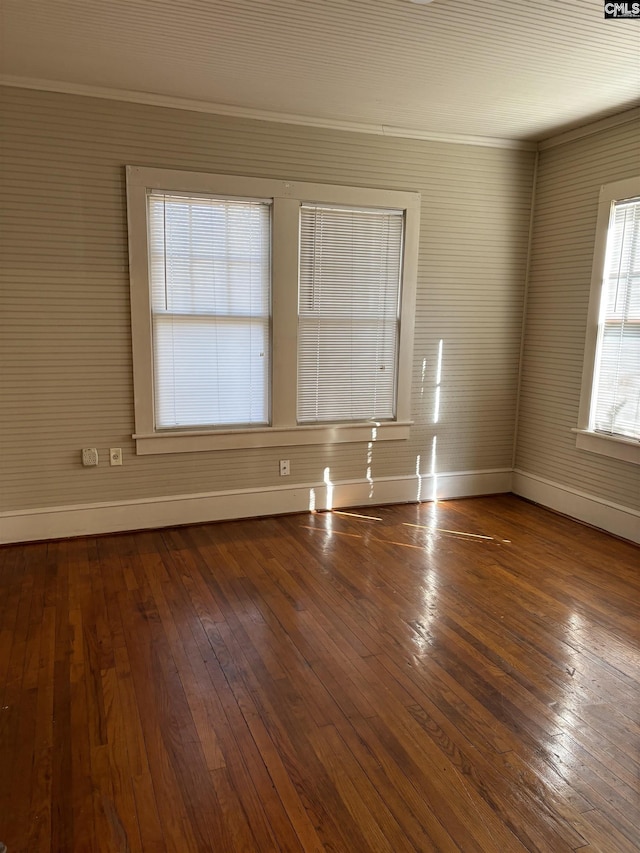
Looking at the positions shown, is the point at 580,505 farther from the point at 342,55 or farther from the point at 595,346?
the point at 342,55

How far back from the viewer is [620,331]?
160 inches

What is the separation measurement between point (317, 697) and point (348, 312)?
2.88m

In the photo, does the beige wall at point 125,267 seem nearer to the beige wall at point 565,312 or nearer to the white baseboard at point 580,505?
the beige wall at point 565,312

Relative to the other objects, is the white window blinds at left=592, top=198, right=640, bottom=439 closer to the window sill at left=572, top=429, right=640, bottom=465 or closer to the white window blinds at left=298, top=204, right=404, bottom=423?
the window sill at left=572, top=429, right=640, bottom=465

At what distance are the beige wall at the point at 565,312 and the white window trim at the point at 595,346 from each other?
0.21ft

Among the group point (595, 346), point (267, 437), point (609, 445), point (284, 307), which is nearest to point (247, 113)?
point (284, 307)

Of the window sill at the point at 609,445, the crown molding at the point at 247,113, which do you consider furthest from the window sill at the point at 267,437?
the crown molding at the point at 247,113

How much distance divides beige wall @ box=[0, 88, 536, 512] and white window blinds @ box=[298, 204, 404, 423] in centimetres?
24

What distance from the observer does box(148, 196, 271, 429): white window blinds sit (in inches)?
154

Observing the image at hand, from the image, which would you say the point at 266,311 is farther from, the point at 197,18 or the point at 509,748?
the point at 509,748

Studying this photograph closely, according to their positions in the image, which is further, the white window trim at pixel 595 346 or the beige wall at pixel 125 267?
the white window trim at pixel 595 346

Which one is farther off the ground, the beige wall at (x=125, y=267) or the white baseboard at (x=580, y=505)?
the beige wall at (x=125, y=267)

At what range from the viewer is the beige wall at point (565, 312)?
4.11 metres

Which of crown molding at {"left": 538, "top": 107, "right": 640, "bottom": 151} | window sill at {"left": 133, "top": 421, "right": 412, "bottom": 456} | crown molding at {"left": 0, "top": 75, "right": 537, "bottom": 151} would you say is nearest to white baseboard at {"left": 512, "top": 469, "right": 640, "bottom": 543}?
window sill at {"left": 133, "top": 421, "right": 412, "bottom": 456}
